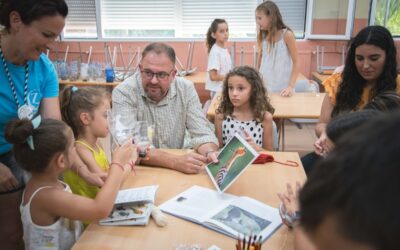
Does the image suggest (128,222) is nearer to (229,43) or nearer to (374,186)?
(374,186)

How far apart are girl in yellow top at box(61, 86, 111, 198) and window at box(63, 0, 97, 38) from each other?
172 inches

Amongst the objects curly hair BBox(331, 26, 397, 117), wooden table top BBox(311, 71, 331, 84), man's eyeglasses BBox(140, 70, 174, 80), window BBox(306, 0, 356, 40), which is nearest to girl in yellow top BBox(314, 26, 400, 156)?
curly hair BBox(331, 26, 397, 117)

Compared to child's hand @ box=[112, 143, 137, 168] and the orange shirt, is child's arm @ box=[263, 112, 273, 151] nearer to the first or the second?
the orange shirt

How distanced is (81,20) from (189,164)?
4.78 m

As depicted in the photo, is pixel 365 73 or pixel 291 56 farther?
pixel 291 56

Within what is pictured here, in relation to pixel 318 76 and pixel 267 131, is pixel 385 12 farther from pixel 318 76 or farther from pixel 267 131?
pixel 267 131

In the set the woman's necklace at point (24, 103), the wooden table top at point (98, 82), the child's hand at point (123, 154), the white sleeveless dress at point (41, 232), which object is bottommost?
the white sleeveless dress at point (41, 232)

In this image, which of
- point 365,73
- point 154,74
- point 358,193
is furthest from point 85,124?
point 365,73

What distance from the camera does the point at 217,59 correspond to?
158 inches

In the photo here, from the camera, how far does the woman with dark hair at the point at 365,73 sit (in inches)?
79.6

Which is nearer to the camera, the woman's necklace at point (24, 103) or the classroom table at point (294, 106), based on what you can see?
the woman's necklace at point (24, 103)

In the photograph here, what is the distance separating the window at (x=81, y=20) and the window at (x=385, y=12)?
13.8ft

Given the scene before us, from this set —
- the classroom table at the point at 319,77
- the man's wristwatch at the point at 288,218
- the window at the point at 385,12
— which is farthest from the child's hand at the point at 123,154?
the window at the point at 385,12

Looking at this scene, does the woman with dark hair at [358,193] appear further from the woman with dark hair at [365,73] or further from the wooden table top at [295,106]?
the wooden table top at [295,106]
